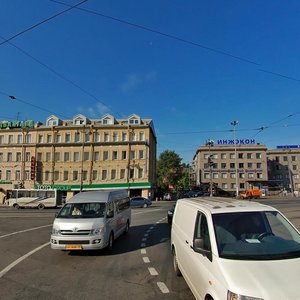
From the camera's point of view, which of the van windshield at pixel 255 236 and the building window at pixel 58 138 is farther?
the building window at pixel 58 138

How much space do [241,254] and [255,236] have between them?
2.26 feet

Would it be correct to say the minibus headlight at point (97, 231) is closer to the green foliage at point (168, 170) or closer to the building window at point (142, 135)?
the building window at point (142, 135)

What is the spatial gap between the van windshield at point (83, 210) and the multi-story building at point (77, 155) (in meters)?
49.5

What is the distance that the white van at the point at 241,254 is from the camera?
3855mm

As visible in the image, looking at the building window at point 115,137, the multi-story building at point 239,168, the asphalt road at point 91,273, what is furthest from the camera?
the multi-story building at point 239,168

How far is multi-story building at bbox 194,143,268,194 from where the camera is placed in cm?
9025

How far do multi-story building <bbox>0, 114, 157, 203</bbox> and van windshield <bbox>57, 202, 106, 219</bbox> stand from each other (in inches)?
1950

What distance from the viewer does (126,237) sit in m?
14.4

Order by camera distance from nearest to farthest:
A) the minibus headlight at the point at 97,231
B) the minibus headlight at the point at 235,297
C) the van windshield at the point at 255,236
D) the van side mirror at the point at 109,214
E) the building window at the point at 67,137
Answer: the minibus headlight at the point at 235,297 < the van windshield at the point at 255,236 < the minibus headlight at the point at 97,231 < the van side mirror at the point at 109,214 < the building window at the point at 67,137

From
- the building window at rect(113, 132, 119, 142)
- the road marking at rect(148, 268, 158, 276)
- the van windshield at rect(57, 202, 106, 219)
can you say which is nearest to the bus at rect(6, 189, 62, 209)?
the building window at rect(113, 132, 119, 142)

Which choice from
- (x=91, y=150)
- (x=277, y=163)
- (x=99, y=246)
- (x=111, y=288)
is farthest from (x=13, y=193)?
(x=277, y=163)

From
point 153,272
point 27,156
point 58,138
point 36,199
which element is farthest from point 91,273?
point 27,156

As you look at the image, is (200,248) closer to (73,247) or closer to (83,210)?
(73,247)

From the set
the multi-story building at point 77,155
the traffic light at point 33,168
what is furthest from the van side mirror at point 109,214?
the traffic light at point 33,168
